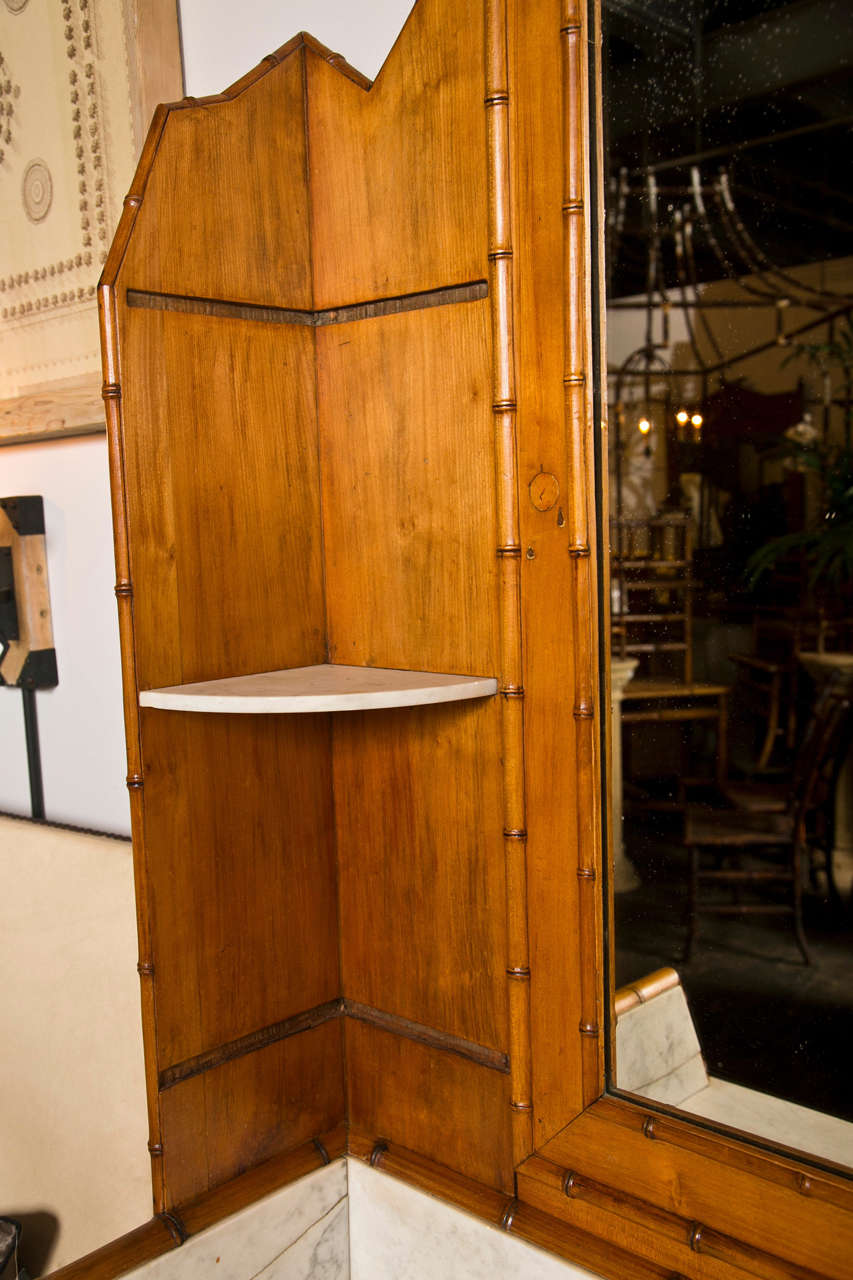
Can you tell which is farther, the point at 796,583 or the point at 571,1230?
the point at 571,1230

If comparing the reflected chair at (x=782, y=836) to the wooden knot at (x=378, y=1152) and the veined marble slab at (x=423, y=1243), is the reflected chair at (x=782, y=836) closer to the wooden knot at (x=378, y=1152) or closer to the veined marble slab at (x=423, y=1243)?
the veined marble slab at (x=423, y=1243)

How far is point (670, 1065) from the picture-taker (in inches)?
52.1

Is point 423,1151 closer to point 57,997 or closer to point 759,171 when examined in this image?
point 57,997

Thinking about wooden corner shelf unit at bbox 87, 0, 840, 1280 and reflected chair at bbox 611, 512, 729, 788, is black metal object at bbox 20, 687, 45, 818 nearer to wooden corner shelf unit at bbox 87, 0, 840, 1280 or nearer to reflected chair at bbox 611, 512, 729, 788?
wooden corner shelf unit at bbox 87, 0, 840, 1280

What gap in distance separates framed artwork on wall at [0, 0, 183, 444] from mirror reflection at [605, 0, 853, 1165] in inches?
33.6

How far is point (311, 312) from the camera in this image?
1.56 m

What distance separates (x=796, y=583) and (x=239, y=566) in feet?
2.38

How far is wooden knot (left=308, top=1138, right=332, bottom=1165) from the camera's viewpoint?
5.20 feet

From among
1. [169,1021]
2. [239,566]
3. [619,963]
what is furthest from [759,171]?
[169,1021]

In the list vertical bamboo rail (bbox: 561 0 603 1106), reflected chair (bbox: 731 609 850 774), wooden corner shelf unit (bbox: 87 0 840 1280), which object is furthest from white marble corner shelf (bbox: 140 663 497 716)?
reflected chair (bbox: 731 609 850 774)

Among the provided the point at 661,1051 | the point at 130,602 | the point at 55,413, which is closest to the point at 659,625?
the point at 661,1051

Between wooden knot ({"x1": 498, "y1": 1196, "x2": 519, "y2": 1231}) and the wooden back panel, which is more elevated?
the wooden back panel

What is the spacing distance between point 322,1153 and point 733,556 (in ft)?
3.39

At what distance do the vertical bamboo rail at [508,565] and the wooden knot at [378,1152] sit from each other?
0.78 feet
